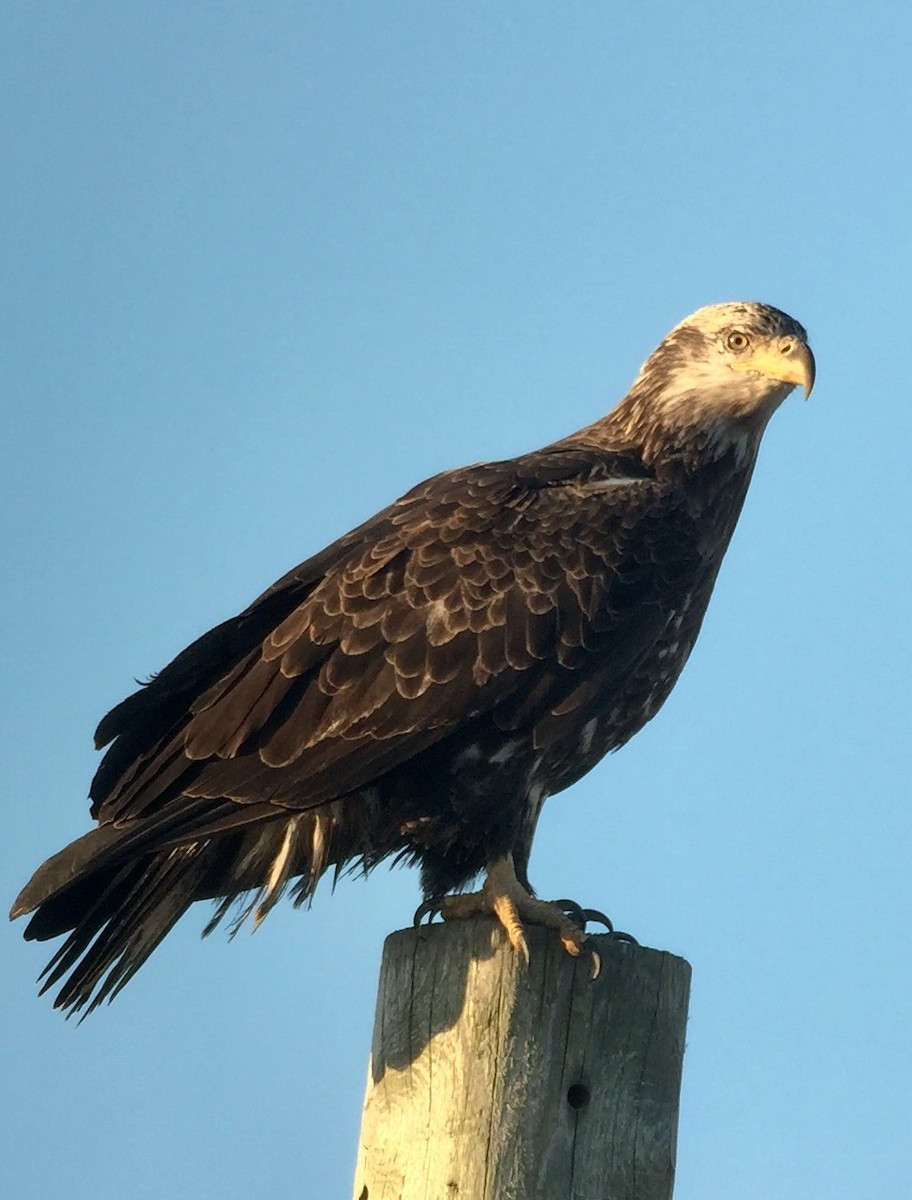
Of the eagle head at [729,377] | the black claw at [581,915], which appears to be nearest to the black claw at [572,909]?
the black claw at [581,915]

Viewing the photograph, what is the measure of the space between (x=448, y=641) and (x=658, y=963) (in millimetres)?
1630

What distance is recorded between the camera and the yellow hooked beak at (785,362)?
657 centimetres

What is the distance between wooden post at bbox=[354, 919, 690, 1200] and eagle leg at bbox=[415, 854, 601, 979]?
7 centimetres

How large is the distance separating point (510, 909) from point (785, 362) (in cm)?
264

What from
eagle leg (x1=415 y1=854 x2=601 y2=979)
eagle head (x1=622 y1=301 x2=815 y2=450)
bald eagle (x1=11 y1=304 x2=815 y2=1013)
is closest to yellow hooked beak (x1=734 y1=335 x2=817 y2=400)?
eagle head (x1=622 y1=301 x2=815 y2=450)

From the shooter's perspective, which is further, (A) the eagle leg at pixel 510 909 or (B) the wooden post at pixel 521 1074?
(A) the eagle leg at pixel 510 909

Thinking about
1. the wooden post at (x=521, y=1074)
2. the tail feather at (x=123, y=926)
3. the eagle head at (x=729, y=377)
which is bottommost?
the wooden post at (x=521, y=1074)

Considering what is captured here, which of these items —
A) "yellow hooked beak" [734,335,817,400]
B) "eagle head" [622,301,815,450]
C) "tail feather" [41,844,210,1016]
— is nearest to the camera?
"tail feather" [41,844,210,1016]

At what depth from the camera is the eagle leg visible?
448 centimetres

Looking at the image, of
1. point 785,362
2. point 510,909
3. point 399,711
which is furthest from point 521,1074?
point 785,362

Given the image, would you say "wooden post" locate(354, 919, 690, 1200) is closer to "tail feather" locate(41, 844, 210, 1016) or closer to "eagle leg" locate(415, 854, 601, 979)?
"eagle leg" locate(415, 854, 601, 979)

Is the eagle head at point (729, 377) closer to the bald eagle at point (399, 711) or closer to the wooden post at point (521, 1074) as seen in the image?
the bald eagle at point (399, 711)

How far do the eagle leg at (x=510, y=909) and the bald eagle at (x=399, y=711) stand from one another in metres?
0.01

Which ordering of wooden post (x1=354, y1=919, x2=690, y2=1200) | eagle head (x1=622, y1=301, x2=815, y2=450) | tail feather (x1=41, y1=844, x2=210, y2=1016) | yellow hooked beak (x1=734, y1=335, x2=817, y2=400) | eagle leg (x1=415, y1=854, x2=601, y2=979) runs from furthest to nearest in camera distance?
eagle head (x1=622, y1=301, x2=815, y2=450) < yellow hooked beak (x1=734, y1=335, x2=817, y2=400) < tail feather (x1=41, y1=844, x2=210, y2=1016) < eagle leg (x1=415, y1=854, x2=601, y2=979) < wooden post (x1=354, y1=919, x2=690, y2=1200)
